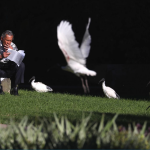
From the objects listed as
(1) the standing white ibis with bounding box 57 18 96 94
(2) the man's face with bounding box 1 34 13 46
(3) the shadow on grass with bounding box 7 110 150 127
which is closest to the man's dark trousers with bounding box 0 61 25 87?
(2) the man's face with bounding box 1 34 13 46

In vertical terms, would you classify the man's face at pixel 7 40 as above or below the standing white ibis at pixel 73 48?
above

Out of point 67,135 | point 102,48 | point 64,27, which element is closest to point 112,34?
point 102,48

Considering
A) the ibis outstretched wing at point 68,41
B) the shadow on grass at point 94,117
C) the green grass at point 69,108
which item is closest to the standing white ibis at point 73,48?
the ibis outstretched wing at point 68,41

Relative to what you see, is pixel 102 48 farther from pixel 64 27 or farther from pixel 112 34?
pixel 64 27

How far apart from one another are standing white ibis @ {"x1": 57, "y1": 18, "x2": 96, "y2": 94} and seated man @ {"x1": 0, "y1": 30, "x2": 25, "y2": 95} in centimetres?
195

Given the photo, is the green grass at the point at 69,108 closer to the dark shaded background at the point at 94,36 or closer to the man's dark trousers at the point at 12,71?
the man's dark trousers at the point at 12,71

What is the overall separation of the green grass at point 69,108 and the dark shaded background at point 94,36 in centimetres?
603

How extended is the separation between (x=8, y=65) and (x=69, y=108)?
117 inches

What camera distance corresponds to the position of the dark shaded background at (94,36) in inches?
768

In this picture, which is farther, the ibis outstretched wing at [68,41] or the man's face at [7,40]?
the ibis outstretched wing at [68,41]

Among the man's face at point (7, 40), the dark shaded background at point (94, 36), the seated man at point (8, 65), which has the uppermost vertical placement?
the man's face at point (7, 40)

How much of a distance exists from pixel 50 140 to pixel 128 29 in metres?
15.7

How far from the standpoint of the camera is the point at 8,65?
1264cm

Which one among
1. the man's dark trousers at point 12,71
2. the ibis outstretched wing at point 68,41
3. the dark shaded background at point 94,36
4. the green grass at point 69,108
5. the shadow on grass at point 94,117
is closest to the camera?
the shadow on grass at point 94,117
